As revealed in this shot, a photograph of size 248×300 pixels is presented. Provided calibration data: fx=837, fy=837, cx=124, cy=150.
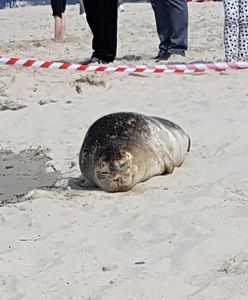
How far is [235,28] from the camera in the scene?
8609 mm

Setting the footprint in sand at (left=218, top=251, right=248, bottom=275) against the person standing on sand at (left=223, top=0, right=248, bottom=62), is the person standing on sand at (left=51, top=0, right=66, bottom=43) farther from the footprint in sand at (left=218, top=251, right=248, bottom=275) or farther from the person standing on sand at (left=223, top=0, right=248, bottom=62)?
the footprint in sand at (left=218, top=251, right=248, bottom=275)

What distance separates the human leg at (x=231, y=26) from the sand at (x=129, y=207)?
15.2 inches

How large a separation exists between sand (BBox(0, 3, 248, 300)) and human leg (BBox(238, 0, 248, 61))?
402mm

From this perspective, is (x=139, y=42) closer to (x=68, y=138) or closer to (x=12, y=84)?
(x=12, y=84)

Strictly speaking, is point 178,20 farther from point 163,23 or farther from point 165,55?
point 165,55

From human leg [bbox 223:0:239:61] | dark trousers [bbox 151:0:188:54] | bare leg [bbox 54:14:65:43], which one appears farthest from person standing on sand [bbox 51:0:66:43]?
human leg [bbox 223:0:239:61]

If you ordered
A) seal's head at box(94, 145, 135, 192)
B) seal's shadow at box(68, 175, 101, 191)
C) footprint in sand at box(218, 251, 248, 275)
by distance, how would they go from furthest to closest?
seal's shadow at box(68, 175, 101, 191) < seal's head at box(94, 145, 135, 192) < footprint in sand at box(218, 251, 248, 275)

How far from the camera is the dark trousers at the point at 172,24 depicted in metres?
9.66

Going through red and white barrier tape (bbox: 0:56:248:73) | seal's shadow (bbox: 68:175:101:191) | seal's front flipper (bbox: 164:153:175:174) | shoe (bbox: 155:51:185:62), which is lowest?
shoe (bbox: 155:51:185:62)

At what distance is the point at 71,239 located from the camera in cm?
418

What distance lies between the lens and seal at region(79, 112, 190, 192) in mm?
5074

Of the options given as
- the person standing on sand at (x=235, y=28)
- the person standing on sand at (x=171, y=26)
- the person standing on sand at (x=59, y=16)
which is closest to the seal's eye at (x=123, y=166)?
the person standing on sand at (x=235, y=28)

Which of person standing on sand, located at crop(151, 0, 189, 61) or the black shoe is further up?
person standing on sand, located at crop(151, 0, 189, 61)

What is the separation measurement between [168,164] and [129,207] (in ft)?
2.65
